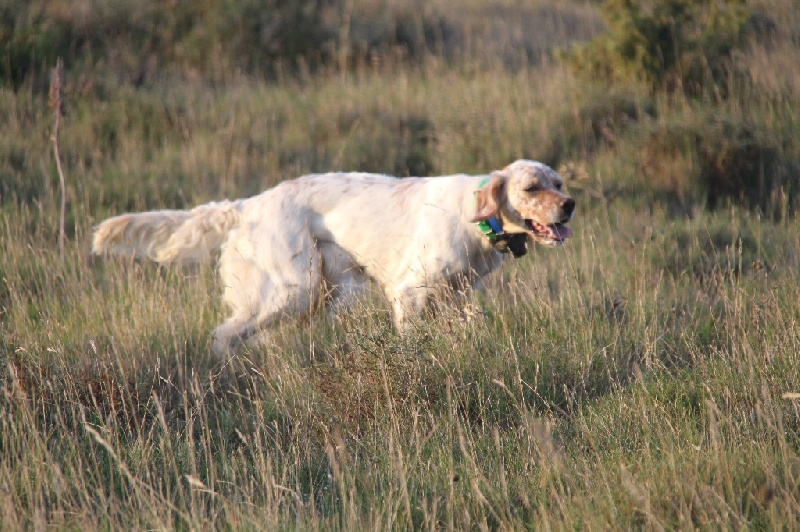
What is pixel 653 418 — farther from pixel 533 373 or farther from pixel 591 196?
pixel 591 196

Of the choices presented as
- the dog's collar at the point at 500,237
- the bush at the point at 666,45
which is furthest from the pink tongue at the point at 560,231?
the bush at the point at 666,45

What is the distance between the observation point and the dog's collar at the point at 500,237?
14.2 ft

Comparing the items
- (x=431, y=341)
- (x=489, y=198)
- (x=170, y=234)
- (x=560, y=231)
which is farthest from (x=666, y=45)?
(x=431, y=341)

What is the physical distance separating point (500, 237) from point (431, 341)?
0.77 metres

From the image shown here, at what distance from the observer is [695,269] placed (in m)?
5.39

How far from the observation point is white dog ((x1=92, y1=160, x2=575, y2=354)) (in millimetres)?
4355

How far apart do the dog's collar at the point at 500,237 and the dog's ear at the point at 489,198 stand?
0.04m

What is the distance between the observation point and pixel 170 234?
16.3 ft

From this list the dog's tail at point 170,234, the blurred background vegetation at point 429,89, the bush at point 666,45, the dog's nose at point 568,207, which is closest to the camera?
the dog's nose at point 568,207

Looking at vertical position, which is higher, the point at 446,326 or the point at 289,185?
the point at 289,185

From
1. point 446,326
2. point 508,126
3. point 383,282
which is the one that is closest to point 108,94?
point 508,126

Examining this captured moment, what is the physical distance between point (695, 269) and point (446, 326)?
215 cm

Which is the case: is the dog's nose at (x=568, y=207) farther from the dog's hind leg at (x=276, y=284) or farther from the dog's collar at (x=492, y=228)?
the dog's hind leg at (x=276, y=284)

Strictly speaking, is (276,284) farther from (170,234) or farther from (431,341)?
(431,341)
